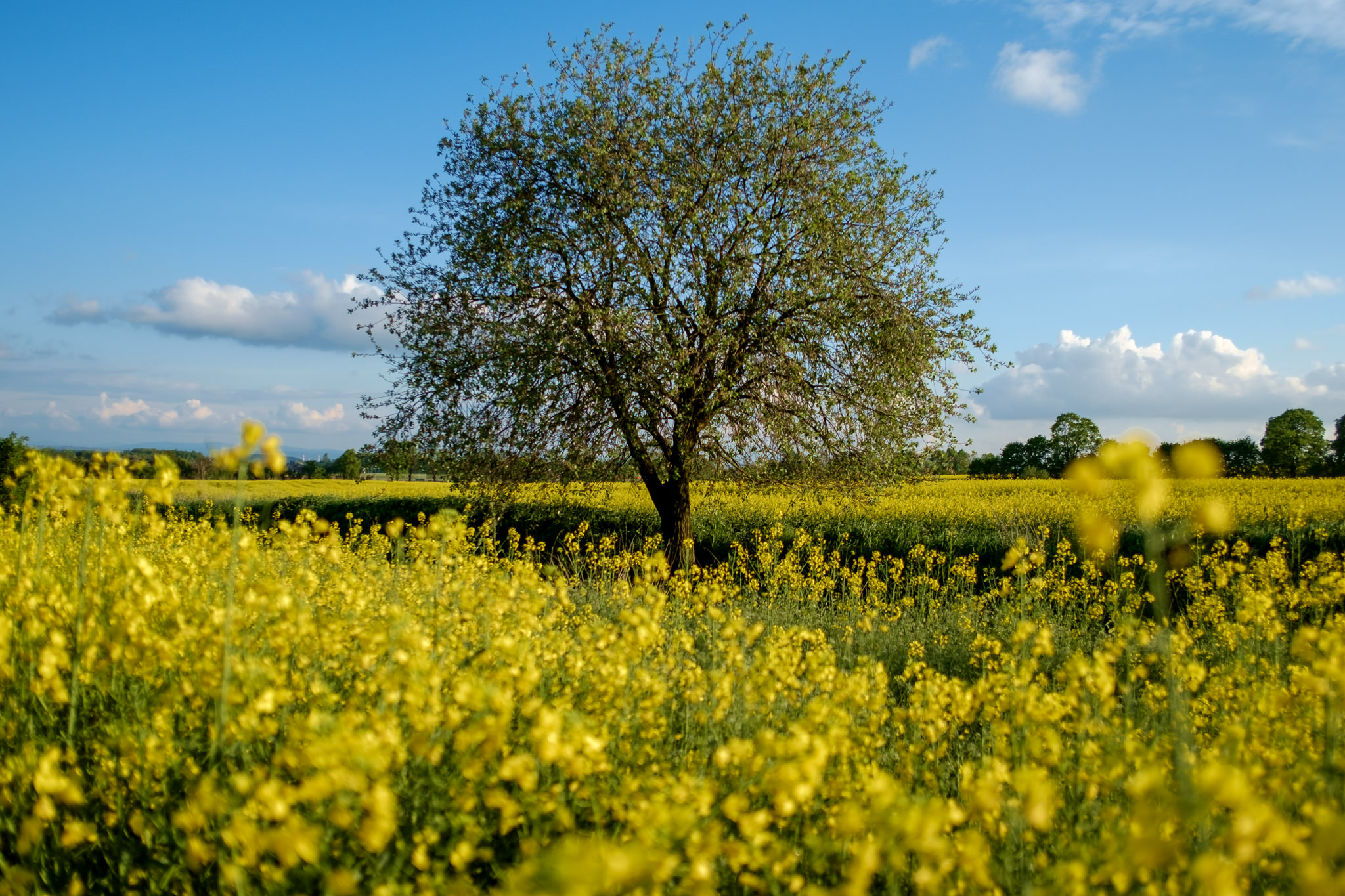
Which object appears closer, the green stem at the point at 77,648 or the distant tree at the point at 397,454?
the green stem at the point at 77,648

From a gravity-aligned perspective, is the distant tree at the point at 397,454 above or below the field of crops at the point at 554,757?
above

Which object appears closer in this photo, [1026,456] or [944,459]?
[944,459]

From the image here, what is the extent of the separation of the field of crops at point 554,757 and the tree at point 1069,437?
133 ft

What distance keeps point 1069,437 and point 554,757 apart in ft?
160

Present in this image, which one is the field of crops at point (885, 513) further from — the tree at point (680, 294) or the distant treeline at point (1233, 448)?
the distant treeline at point (1233, 448)

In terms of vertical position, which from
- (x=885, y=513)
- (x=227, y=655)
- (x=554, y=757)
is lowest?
(x=885, y=513)

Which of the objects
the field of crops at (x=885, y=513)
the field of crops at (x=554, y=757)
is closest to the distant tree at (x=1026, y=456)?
the field of crops at (x=885, y=513)

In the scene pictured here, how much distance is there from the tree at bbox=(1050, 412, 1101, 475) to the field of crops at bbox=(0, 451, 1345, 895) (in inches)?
1591

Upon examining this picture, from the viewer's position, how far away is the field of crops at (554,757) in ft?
5.94

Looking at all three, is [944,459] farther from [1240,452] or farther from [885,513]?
[1240,452]

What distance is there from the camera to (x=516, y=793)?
7.80 ft

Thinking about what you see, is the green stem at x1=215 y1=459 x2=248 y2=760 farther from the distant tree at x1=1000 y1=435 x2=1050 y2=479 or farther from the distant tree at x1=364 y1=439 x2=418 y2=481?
the distant tree at x1=1000 y1=435 x2=1050 y2=479

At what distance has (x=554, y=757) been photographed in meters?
1.89

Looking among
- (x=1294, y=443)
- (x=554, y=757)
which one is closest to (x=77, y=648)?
(x=554, y=757)
